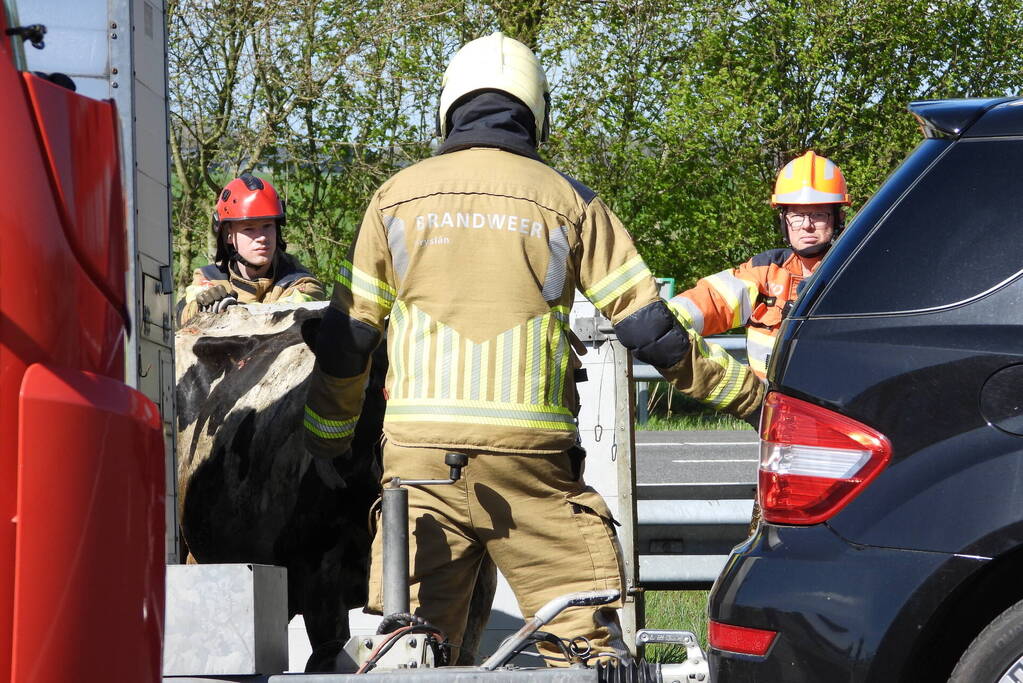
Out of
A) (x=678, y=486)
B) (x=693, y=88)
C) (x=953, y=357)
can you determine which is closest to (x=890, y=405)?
(x=953, y=357)

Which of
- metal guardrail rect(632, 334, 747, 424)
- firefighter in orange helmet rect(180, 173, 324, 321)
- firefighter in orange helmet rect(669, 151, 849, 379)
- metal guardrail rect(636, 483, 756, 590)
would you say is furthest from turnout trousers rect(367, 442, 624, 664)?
firefighter in orange helmet rect(180, 173, 324, 321)

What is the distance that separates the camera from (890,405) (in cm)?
314

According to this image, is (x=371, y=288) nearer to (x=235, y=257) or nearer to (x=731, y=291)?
(x=731, y=291)

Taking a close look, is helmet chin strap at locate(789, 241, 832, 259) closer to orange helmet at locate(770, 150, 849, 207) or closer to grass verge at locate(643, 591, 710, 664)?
orange helmet at locate(770, 150, 849, 207)

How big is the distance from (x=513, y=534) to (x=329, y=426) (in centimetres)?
65

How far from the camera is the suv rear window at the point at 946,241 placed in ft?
10.3

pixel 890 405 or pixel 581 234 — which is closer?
pixel 890 405

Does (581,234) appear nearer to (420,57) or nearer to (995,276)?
(995,276)

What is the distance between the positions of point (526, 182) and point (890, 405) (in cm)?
134

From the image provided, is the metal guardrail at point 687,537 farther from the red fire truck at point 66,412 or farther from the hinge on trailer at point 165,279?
the red fire truck at point 66,412

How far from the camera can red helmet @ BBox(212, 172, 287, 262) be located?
6.86 m

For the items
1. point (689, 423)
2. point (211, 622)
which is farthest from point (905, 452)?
point (689, 423)

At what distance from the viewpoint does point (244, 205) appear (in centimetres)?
686

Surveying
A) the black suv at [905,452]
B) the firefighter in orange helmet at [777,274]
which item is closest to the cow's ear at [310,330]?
the black suv at [905,452]
